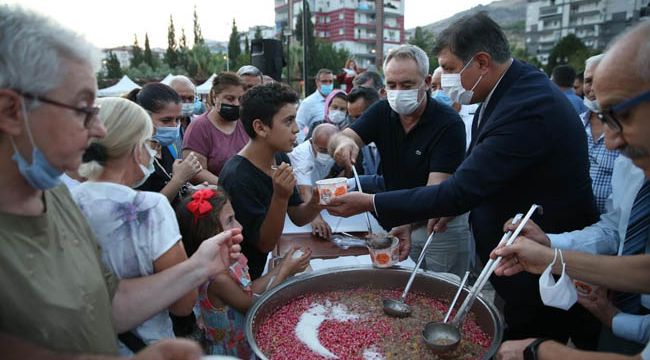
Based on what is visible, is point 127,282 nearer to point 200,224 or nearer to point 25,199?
point 25,199

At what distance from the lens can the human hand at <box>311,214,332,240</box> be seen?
312 cm

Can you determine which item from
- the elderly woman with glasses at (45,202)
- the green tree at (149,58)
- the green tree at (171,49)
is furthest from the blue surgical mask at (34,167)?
the green tree at (171,49)

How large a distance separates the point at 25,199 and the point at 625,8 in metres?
89.6

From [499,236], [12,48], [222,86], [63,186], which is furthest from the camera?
[222,86]

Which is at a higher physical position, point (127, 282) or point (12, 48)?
point (12, 48)

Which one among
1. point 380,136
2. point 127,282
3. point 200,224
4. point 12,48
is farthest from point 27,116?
point 380,136

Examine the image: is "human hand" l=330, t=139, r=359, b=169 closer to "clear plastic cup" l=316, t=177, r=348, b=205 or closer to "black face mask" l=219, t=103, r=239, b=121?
"clear plastic cup" l=316, t=177, r=348, b=205

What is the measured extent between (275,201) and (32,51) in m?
1.43

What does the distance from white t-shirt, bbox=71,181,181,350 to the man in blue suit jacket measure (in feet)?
3.53

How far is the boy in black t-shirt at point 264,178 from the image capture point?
231 centimetres

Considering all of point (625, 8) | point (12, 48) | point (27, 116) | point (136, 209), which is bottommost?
point (136, 209)

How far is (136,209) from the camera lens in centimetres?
148

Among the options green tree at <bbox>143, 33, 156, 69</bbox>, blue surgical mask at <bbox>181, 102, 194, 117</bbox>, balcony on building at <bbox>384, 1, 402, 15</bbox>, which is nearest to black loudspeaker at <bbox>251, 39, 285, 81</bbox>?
blue surgical mask at <bbox>181, 102, 194, 117</bbox>

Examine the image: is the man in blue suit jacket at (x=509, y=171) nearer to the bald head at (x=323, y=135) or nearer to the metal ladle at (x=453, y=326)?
the metal ladle at (x=453, y=326)
